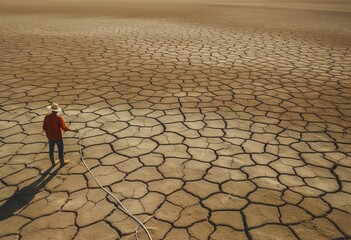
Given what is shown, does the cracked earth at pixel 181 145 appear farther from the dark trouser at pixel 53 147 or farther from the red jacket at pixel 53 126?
the red jacket at pixel 53 126

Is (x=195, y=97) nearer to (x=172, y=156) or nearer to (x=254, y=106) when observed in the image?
(x=254, y=106)

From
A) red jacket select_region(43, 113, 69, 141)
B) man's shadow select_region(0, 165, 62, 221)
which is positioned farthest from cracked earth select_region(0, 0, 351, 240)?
red jacket select_region(43, 113, 69, 141)

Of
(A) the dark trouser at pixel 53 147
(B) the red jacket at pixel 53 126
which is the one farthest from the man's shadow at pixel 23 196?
(B) the red jacket at pixel 53 126

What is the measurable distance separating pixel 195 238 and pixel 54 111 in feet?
4.60

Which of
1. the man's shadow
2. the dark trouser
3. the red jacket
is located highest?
the red jacket

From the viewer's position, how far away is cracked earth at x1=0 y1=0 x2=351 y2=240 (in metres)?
1.94

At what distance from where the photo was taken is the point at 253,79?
4672 mm

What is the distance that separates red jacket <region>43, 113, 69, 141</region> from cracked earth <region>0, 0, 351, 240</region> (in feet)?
1.02

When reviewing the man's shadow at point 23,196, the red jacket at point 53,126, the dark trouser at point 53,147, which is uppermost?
the red jacket at point 53,126

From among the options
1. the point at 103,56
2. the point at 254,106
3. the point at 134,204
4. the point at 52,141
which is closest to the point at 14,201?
the point at 52,141

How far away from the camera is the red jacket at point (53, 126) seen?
7.53 feet

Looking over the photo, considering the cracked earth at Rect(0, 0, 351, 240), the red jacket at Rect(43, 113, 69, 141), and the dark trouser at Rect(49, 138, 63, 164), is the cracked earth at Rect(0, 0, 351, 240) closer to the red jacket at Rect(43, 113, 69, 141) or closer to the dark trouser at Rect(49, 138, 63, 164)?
the dark trouser at Rect(49, 138, 63, 164)

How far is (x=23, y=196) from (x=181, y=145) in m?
1.38

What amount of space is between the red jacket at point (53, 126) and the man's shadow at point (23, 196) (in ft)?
1.03
